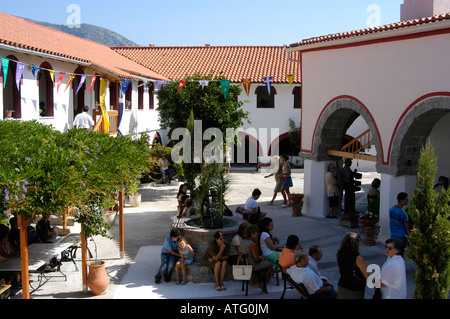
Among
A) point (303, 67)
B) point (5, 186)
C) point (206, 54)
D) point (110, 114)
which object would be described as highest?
point (206, 54)

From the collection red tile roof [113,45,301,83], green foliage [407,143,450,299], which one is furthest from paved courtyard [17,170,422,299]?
red tile roof [113,45,301,83]

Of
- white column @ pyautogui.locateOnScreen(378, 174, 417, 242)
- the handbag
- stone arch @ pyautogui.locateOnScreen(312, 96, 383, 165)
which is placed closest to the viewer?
the handbag

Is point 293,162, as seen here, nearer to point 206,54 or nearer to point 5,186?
point 206,54

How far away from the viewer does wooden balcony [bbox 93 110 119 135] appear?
58.1 ft

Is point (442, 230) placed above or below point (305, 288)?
above

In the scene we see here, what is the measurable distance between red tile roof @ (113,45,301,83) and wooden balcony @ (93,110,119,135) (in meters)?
9.31

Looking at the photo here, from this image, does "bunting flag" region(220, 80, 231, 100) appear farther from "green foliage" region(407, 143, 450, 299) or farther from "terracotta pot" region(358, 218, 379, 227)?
"green foliage" region(407, 143, 450, 299)

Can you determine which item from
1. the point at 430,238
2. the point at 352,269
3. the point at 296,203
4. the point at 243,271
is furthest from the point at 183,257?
the point at 296,203

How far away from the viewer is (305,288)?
730 cm

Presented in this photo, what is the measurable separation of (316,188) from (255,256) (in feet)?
21.3

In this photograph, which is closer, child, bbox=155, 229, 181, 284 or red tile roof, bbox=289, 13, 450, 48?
child, bbox=155, 229, 181, 284

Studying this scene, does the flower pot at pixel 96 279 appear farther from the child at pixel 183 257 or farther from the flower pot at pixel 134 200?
the flower pot at pixel 134 200
